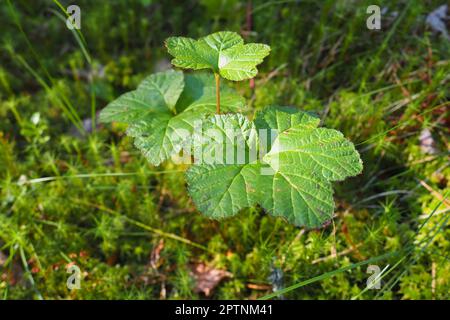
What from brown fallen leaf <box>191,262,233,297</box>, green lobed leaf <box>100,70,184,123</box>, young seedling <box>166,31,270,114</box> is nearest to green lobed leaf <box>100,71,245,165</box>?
green lobed leaf <box>100,70,184,123</box>

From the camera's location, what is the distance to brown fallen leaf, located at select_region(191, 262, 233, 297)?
2.59 meters

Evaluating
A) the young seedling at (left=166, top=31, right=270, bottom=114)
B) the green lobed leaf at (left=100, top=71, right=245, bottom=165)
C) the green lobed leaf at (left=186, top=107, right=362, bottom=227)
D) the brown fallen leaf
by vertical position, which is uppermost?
the young seedling at (left=166, top=31, right=270, bottom=114)

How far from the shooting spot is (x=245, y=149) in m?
1.94

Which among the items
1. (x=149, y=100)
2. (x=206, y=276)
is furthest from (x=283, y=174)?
(x=206, y=276)

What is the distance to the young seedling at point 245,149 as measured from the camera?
1.76 meters

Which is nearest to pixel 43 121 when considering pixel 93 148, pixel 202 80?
pixel 93 148

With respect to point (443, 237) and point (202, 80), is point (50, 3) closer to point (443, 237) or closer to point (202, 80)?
point (202, 80)

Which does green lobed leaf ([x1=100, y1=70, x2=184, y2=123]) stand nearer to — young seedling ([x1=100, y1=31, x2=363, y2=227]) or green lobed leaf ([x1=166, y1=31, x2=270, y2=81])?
young seedling ([x1=100, y1=31, x2=363, y2=227])

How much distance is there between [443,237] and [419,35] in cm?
182

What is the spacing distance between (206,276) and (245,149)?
107 centimetres

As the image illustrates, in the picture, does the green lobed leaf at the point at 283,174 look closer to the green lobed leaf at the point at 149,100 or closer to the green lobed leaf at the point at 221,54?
the green lobed leaf at the point at 221,54

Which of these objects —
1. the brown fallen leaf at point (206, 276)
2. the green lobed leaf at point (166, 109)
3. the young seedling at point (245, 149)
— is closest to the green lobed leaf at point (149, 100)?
the green lobed leaf at point (166, 109)

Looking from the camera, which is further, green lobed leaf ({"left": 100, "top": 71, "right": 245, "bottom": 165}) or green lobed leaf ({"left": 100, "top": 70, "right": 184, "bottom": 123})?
green lobed leaf ({"left": 100, "top": 70, "right": 184, "bottom": 123})

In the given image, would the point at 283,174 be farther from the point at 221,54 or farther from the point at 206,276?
the point at 206,276
